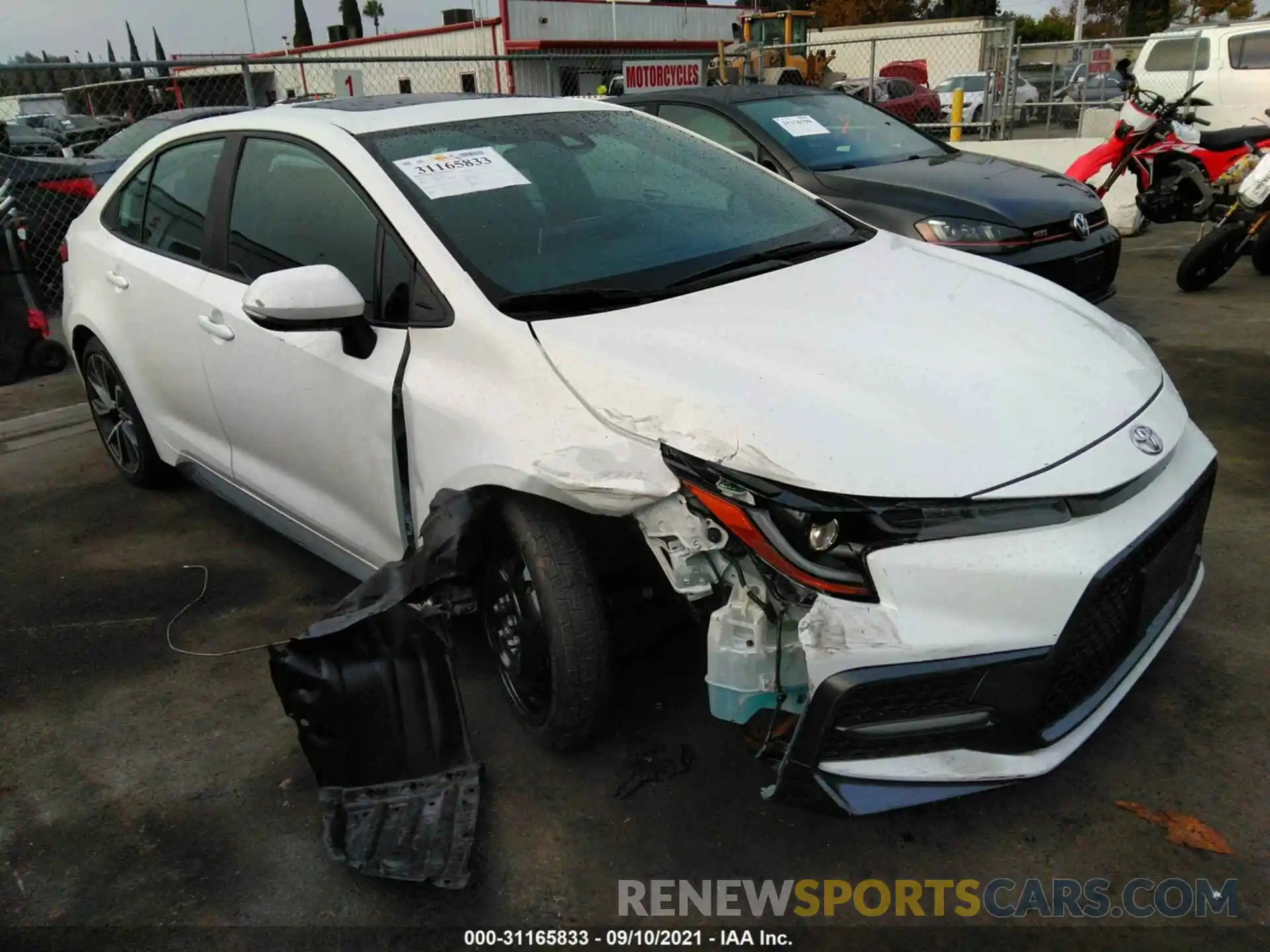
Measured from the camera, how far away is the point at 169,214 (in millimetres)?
3650

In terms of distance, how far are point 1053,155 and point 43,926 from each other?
11.1m

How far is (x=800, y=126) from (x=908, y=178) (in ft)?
2.72

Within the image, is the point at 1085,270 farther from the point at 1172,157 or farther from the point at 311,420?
the point at 311,420

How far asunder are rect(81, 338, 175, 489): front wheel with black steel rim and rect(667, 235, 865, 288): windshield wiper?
258cm

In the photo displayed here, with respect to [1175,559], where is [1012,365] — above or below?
above

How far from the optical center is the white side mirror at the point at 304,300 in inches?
97.7

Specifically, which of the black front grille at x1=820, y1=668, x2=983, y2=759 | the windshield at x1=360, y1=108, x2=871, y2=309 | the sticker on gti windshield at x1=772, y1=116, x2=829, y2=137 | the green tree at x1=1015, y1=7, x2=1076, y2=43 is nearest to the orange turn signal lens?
the black front grille at x1=820, y1=668, x2=983, y2=759

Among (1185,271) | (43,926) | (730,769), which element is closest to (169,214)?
(43,926)

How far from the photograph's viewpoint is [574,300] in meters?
2.51

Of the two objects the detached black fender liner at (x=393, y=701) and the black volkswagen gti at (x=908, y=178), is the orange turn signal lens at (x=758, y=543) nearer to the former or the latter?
the detached black fender liner at (x=393, y=701)

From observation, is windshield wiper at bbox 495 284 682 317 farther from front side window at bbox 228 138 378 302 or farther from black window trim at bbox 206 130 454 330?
front side window at bbox 228 138 378 302

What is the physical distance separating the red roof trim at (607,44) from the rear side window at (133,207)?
985 inches

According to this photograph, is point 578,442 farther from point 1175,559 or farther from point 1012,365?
point 1175,559

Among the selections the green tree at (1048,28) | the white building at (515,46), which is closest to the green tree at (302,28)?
the white building at (515,46)
